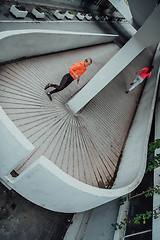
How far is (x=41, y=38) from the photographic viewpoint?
19.4 feet

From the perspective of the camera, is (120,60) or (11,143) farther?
(120,60)

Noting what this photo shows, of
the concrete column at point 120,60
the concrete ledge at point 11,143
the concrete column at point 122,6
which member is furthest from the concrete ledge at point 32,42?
the concrete column at point 122,6

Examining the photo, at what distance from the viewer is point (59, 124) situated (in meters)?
5.09

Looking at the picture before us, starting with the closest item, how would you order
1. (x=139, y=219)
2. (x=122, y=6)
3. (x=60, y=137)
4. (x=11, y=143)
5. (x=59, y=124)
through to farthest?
1. (x=11, y=143)
2. (x=139, y=219)
3. (x=60, y=137)
4. (x=59, y=124)
5. (x=122, y=6)

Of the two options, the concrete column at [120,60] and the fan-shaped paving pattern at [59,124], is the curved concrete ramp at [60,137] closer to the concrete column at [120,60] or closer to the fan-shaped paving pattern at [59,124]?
the fan-shaped paving pattern at [59,124]

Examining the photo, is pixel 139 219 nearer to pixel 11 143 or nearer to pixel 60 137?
pixel 60 137

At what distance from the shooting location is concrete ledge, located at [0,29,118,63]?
467cm

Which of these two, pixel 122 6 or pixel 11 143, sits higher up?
pixel 122 6

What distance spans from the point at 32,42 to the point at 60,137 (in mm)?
3381

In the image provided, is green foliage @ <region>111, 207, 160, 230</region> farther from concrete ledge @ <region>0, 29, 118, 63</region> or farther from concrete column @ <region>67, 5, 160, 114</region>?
concrete ledge @ <region>0, 29, 118, 63</region>

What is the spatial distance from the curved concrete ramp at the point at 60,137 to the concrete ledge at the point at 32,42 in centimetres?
29

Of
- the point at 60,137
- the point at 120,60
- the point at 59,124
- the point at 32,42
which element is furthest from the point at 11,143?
the point at 120,60

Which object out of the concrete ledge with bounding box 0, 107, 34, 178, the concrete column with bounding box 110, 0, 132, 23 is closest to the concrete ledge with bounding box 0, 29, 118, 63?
the concrete ledge with bounding box 0, 107, 34, 178

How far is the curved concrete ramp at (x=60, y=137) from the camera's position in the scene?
11.2 feet
